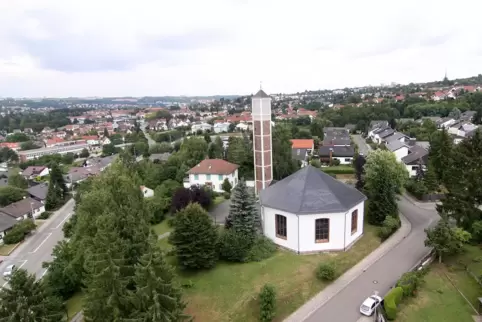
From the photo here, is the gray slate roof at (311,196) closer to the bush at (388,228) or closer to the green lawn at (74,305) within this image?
the bush at (388,228)

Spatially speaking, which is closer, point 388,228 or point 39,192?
point 388,228

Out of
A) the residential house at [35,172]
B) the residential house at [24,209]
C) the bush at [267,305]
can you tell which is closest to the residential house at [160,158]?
the residential house at [24,209]

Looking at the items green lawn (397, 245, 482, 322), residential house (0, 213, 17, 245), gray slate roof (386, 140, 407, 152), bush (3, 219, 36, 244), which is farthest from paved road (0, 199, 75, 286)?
gray slate roof (386, 140, 407, 152)

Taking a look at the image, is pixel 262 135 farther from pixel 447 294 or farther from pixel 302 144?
pixel 302 144

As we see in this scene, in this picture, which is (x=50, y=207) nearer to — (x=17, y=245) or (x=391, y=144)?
(x=17, y=245)

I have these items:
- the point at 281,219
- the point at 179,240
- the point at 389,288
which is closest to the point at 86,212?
the point at 179,240

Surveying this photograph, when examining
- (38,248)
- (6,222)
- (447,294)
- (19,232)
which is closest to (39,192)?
(6,222)
